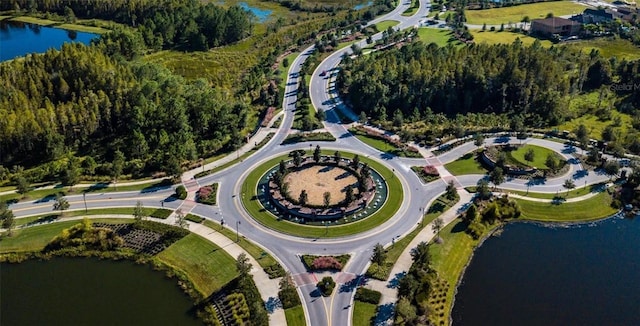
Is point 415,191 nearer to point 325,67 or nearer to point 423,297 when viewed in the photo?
point 423,297

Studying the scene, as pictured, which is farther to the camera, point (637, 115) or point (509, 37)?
point (509, 37)

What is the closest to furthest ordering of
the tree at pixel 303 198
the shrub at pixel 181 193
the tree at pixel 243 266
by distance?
1. the tree at pixel 243 266
2. the tree at pixel 303 198
3. the shrub at pixel 181 193

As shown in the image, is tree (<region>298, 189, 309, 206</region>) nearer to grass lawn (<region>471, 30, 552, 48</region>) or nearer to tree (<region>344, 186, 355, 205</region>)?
tree (<region>344, 186, 355, 205</region>)

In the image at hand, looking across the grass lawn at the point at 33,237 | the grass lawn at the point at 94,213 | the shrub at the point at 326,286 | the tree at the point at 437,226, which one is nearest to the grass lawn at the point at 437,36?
the tree at the point at 437,226

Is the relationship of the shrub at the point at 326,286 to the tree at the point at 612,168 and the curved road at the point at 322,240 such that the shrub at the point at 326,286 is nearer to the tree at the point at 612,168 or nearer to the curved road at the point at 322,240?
the curved road at the point at 322,240

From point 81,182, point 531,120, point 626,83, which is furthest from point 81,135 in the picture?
point 626,83

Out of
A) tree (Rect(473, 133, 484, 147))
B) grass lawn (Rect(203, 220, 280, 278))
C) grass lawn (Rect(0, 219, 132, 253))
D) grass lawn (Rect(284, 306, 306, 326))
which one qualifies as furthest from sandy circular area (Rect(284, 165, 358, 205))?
tree (Rect(473, 133, 484, 147))

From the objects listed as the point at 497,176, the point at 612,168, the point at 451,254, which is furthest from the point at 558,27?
the point at 451,254
